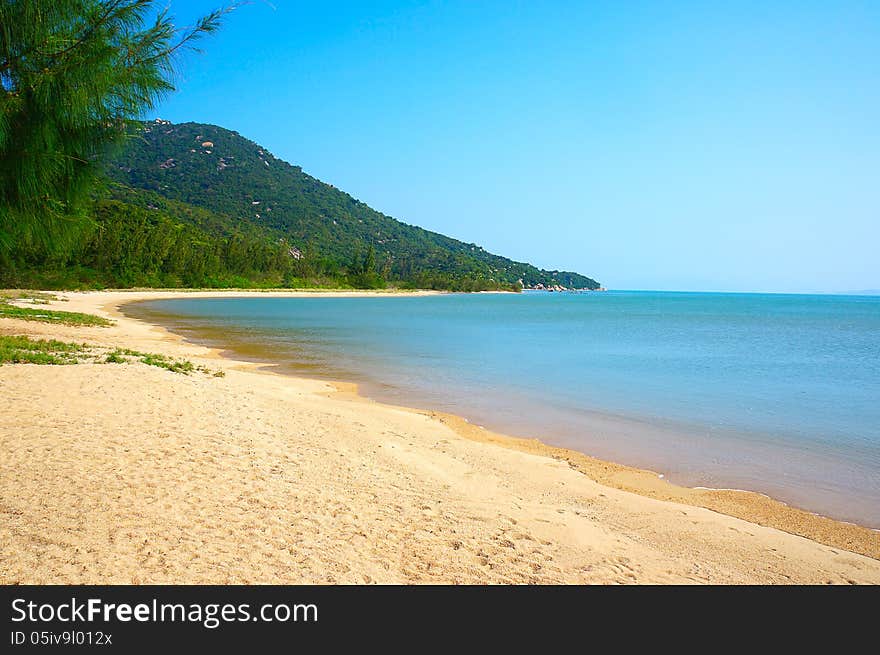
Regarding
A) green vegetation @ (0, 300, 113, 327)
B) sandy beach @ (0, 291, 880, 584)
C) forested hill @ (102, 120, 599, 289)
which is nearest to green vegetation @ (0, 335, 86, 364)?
sandy beach @ (0, 291, 880, 584)

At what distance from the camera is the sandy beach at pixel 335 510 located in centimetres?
411

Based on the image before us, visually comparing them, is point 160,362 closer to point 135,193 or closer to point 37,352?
point 37,352

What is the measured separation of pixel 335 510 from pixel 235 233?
11269 cm

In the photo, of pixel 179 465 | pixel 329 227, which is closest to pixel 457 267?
pixel 329 227

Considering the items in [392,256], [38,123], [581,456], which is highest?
[392,256]

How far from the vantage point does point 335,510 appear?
17.2ft


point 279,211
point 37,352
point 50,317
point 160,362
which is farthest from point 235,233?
point 160,362

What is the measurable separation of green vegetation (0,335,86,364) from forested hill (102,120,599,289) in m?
90.1

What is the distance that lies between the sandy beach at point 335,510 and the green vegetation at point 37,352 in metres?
2.81

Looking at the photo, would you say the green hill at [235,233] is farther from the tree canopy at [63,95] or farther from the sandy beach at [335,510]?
the tree canopy at [63,95]

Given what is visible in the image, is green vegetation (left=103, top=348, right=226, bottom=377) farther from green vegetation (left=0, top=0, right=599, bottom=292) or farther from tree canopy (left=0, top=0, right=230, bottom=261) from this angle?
tree canopy (left=0, top=0, right=230, bottom=261)
